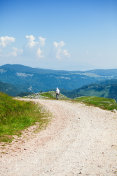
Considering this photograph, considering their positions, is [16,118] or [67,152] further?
[16,118]

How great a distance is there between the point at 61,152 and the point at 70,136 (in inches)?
166

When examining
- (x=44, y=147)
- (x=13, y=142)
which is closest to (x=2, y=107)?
(x=13, y=142)

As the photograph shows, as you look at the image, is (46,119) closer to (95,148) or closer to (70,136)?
(70,136)

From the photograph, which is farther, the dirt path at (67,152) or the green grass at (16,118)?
the green grass at (16,118)

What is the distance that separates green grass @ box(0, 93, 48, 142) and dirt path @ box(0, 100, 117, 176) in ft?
7.41

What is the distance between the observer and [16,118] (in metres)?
23.8

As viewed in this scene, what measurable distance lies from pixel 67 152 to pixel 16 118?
1152 cm

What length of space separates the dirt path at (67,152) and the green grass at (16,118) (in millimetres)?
2260

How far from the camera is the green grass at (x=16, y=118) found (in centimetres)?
1885

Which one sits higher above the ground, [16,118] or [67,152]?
[16,118]

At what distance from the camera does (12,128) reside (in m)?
20.1

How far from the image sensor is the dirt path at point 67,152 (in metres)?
11.0

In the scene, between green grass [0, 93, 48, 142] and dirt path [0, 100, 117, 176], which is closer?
dirt path [0, 100, 117, 176]

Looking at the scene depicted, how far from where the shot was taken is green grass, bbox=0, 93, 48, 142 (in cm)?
1885
